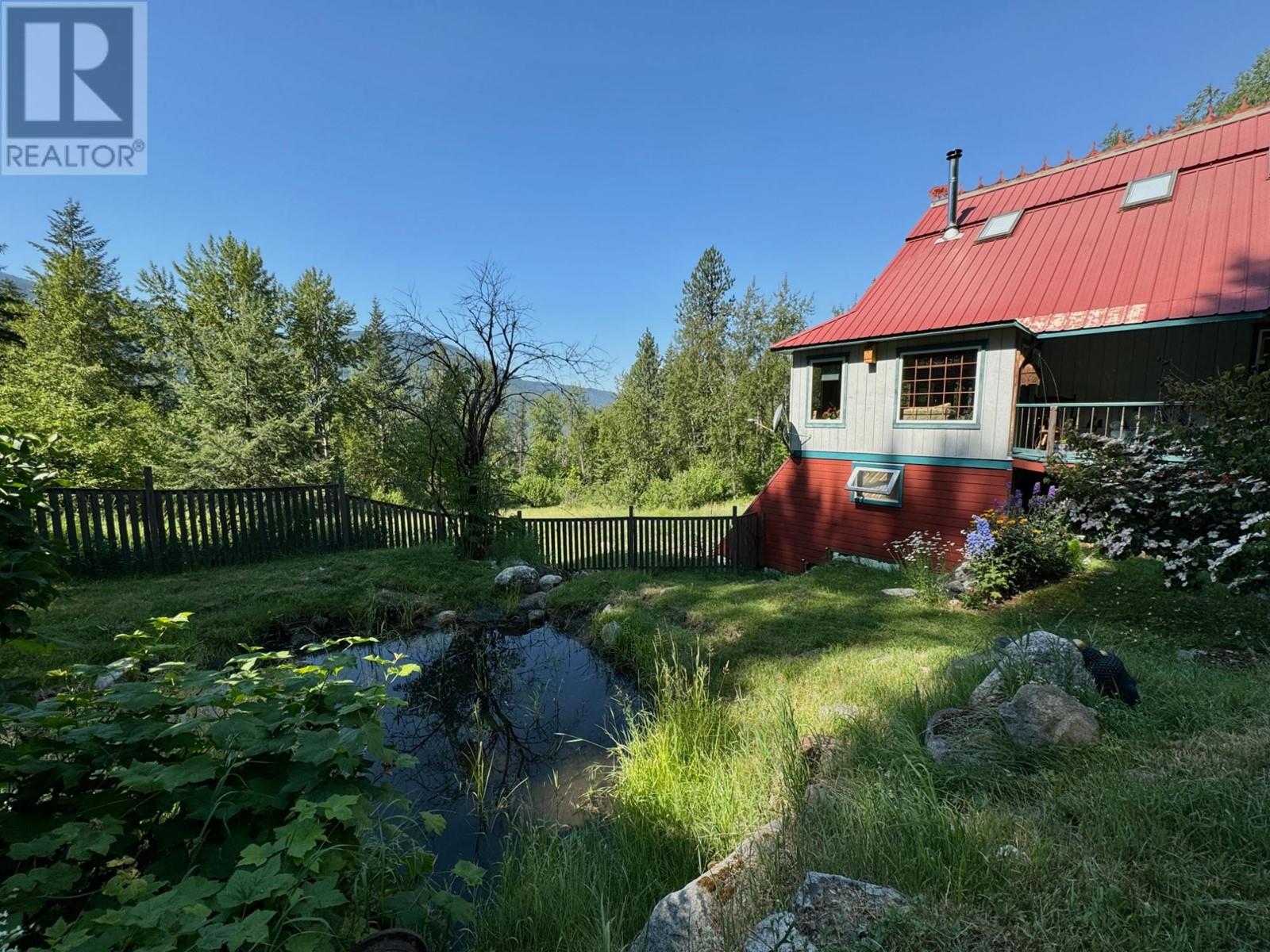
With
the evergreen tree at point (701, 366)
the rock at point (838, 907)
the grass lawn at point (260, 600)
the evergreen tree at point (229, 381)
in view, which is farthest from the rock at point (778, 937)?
the evergreen tree at point (701, 366)

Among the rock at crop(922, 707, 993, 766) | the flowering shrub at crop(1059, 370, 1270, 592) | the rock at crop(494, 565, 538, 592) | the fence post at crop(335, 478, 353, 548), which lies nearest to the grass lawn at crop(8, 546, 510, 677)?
the rock at crop(494, 565, 538, 592)

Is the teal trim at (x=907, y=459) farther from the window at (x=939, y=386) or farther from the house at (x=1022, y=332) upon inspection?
the window at (x=939, y=386)

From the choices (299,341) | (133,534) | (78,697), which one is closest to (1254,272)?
(78,697)

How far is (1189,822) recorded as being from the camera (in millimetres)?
1654

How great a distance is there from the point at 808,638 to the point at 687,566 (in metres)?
4.93

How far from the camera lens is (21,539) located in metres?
1.62

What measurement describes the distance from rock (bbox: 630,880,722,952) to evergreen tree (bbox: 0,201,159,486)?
48.8 ft

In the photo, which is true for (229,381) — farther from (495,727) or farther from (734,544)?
(495,727)

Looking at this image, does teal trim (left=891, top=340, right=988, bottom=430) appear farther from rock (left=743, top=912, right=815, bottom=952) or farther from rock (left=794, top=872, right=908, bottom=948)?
rock (left=743, top=912, right=815, bottom=952)

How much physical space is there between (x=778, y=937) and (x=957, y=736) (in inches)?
65.4

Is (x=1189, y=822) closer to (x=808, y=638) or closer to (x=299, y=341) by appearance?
(x=808, y=638)

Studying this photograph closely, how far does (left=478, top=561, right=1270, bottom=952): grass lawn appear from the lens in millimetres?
1421

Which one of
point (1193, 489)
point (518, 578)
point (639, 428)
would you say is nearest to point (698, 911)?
point (1193, 489)

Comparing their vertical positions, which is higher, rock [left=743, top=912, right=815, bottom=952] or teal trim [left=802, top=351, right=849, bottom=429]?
teal trim [left=802, top=351, right=849, bottom=429]
